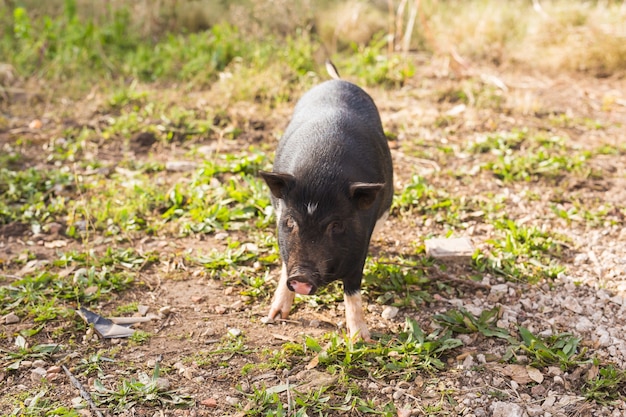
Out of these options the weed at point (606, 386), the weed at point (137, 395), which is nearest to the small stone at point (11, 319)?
the weed at point (137, 395)

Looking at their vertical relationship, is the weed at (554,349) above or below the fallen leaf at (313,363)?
below

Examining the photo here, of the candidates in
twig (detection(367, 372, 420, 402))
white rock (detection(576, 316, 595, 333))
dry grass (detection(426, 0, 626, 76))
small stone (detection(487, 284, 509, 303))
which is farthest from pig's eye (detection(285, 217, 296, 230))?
dry grass (detection(426, 0, 626, 76))

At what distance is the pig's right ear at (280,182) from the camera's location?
134 inches

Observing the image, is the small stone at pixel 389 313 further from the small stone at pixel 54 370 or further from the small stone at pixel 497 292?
the small stone at pixel 54 370

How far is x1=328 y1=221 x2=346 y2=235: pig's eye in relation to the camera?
3488 millimetres

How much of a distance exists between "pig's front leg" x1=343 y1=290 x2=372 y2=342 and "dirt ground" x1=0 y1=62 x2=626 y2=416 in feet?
0.62

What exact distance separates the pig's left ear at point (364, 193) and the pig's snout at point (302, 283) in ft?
1.55

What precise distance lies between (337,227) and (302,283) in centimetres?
36

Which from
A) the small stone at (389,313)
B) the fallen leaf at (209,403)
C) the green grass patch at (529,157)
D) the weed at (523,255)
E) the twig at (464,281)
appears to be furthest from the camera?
the green grass patch at (529,157)

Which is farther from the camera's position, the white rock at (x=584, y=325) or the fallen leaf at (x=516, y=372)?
the white rock at (x=584, y=325)

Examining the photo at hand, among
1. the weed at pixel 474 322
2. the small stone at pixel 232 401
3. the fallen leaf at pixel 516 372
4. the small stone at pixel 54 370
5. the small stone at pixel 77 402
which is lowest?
the weed at pixel 474 322

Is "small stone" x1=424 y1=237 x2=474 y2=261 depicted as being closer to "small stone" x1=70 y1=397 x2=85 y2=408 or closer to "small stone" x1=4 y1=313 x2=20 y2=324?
"small stone" x1=70 y1=397 x2=85 y2=408

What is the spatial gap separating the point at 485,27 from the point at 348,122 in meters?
6.08

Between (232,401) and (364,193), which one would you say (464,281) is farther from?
(232,401)
